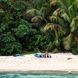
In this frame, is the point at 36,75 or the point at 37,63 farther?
the point at 37,63

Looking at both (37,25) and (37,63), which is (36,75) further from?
(37,25)

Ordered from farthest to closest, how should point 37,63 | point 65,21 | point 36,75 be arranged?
point 65,21
point 37,63
point 36,75

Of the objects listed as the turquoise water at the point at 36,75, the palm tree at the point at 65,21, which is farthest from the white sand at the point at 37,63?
the palm tree at the point at 65,21

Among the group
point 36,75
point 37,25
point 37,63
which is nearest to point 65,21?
point 37,25

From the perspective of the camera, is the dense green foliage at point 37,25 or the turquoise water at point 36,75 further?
the dense green foliage at point 37,25

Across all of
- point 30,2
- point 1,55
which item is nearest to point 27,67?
point 1,55

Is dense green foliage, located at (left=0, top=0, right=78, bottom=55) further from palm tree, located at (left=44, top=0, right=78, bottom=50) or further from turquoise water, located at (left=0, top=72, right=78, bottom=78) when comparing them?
turquoise water, located at (left=0, top=72, right=78, bottom=78)

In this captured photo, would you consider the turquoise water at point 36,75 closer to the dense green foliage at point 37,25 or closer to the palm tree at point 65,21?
the dense green foliage at point 37,25
